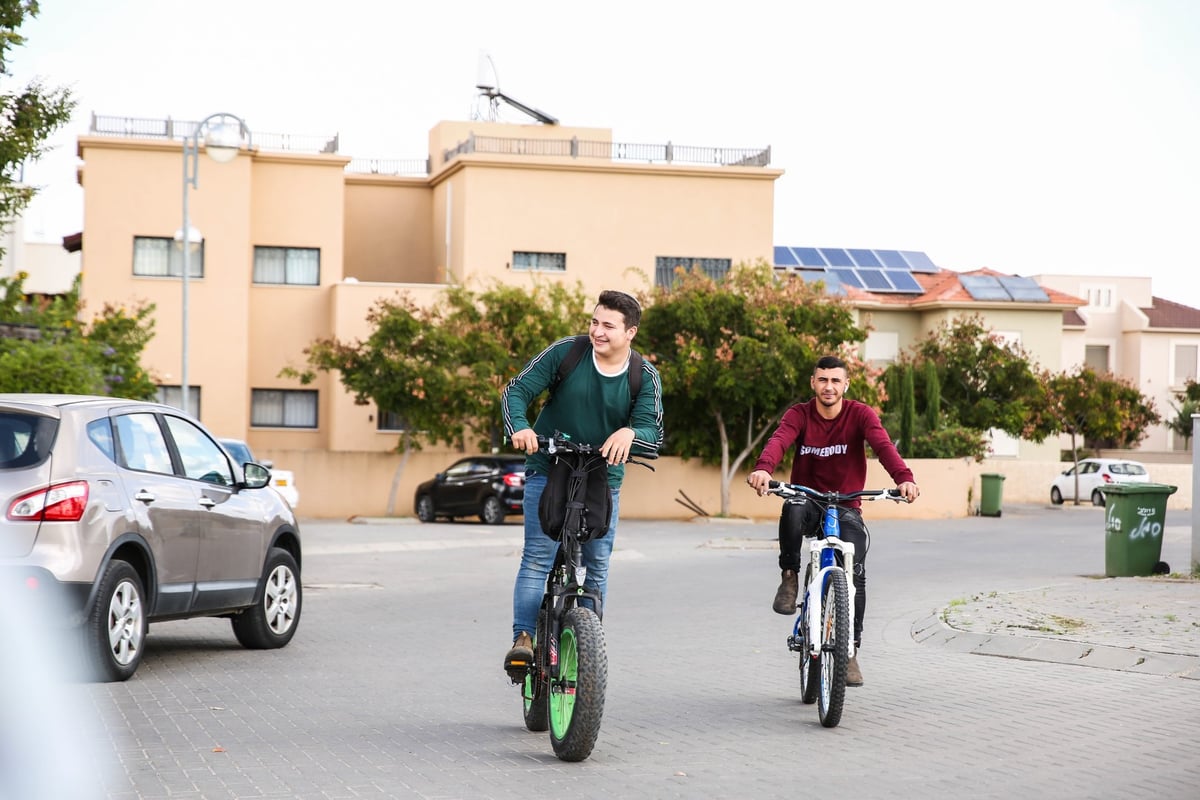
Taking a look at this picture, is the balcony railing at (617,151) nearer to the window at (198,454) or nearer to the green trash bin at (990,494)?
the green trash bin at (990,494)

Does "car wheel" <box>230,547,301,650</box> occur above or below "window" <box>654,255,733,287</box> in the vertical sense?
below

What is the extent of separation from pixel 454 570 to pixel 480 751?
12928 millimetres

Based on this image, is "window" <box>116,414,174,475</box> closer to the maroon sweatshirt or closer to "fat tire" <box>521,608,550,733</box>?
"fat tire" <box>521,608,550,733</box>

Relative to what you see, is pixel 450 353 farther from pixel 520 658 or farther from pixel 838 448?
pixel 520 658

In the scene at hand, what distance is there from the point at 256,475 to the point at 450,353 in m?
25.1

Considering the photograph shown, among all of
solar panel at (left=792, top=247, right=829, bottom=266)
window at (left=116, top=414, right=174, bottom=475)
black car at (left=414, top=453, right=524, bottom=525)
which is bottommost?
black car at (left=414, top=453, right=524, bottom=525)

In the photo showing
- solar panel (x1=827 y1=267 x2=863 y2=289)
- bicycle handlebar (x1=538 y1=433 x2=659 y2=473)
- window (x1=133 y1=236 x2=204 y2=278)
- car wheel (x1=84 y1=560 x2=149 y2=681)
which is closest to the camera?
bicycle handlebar (x1=538 y1=433 x2=659 y2=473)

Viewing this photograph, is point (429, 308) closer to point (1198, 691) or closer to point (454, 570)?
point (454, 570)

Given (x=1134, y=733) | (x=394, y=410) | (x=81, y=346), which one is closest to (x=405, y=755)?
(x=1134, y=733)

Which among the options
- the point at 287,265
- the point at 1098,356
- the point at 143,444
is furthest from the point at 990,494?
the point at 1098,356

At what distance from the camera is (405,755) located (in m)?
6.83

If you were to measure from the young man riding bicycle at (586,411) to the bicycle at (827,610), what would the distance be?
1.16 meters

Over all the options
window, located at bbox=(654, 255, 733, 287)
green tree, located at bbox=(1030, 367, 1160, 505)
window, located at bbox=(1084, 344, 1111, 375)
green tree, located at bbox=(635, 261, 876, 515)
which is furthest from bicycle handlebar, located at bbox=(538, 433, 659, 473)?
window, located at bbox=(1084, 344, 1111, 375)

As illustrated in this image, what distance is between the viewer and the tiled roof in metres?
73.6
